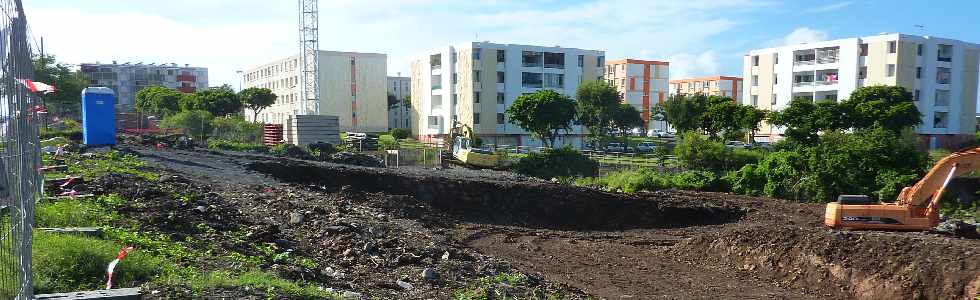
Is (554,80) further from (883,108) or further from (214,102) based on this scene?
(214,102)

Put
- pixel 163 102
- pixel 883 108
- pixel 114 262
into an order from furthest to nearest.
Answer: pixel 163 102 < pixel 883 108 < pixel 114 262

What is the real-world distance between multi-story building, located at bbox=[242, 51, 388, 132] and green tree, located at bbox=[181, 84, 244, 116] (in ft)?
39.7

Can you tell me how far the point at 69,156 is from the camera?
1784 cm

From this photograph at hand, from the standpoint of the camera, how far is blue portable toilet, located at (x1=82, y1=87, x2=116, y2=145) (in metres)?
20.7

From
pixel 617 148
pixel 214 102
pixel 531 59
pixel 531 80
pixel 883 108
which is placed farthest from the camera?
pixel 531 59

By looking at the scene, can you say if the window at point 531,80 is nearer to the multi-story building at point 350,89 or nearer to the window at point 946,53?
the multi-story building at point 350,89

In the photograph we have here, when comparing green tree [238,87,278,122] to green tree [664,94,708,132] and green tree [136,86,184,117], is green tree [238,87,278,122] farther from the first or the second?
green tree [664,94,708,132]

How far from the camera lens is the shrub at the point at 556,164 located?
3256 centimetres

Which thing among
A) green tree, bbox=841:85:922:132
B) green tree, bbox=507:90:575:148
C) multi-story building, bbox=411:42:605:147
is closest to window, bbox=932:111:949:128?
green tree, bbox=841:85:922:132

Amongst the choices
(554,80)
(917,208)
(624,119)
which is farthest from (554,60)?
(917,208)

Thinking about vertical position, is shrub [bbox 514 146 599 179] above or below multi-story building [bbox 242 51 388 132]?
below

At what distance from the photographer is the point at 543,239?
17078 mm

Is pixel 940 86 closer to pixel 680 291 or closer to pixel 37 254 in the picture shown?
pixel 680 291

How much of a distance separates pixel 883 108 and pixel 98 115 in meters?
45.6
